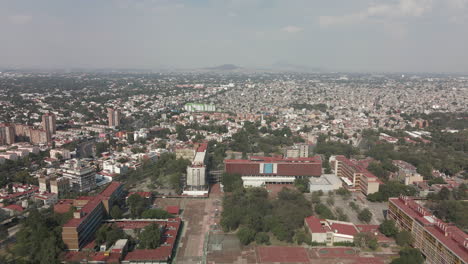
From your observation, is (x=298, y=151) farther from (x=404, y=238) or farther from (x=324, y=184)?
(x=404, y=238)

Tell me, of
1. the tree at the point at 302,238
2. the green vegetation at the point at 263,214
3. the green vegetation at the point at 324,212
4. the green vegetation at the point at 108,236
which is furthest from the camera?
the green vegetation at the point at 324,212

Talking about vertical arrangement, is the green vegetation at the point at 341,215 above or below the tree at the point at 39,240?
below

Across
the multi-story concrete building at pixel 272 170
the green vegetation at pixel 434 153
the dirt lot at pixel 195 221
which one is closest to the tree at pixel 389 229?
the multi-story concrete building at pixel 272 170

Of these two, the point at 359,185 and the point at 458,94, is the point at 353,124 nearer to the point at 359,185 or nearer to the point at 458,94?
the point at 359,185

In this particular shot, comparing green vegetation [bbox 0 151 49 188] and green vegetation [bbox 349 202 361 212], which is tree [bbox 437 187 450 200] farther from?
green vegetation [bbox 0 151 49 188]

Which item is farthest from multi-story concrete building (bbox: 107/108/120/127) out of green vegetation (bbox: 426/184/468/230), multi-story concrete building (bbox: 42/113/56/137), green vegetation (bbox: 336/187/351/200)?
green vegetation (bbox: 426/184/468/230)

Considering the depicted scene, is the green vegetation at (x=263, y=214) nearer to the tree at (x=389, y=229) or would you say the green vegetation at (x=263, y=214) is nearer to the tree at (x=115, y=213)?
the tree at (x=389, y=229)
